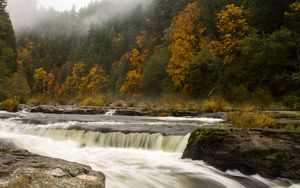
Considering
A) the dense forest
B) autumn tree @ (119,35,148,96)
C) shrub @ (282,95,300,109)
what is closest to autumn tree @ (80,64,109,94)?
the dense forest

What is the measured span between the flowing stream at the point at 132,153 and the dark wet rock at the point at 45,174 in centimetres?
145

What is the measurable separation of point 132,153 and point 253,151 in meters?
4.50

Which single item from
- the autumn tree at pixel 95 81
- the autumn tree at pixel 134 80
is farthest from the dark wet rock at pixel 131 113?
the autumn tree at pixel 95 81

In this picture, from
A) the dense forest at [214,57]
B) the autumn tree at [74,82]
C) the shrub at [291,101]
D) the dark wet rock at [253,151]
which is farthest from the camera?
the autumn tree at [74,82]

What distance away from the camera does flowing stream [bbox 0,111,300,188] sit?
9.80m

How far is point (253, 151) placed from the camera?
11031 mm

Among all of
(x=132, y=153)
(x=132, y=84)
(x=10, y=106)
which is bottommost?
(x=132, y=153)

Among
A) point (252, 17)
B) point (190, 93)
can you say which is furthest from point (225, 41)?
point (190, 93)

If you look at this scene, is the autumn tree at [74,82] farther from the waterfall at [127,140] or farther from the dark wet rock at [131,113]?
the waterfall at [127,140]

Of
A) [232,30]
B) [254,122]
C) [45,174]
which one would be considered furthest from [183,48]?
[45,174]

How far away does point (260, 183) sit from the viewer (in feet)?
34.7

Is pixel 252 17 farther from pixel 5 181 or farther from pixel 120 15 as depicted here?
pixel 120 15

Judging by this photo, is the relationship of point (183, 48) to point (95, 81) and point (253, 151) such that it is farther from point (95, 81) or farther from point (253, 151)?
point (95, 81)

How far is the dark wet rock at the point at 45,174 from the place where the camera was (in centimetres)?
618
